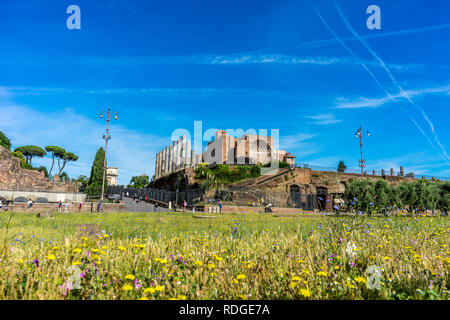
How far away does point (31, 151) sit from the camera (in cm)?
8150

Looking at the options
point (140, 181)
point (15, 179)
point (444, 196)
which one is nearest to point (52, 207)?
point (15, 179)

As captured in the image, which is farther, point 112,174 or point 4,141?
point 112,174

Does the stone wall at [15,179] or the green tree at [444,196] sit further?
the stone wall at [15,179]

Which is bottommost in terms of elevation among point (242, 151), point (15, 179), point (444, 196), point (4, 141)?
point (444, 196)

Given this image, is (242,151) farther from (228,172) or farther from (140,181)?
(140,181)

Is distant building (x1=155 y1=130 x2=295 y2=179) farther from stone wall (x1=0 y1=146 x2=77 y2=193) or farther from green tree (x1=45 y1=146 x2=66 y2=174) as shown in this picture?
green tree (x1=45 y1=146 x2=66 y2=174)

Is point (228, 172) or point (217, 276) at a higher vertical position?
point (228, 172)

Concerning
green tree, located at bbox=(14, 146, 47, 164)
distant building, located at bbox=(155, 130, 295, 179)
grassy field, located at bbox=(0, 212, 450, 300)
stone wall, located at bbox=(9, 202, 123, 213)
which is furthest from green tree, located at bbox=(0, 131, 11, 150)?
grassy field, located at bbox=(0, 212, 450, 300)

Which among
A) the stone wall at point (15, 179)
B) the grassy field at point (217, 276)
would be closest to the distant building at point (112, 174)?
the stone wall at point (15, 179)

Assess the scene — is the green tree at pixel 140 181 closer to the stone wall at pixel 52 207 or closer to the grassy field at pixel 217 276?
the stone wall at pixel 52 207

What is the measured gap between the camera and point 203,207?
2683 cm

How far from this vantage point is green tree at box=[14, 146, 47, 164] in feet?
265

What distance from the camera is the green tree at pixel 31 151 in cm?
8090
